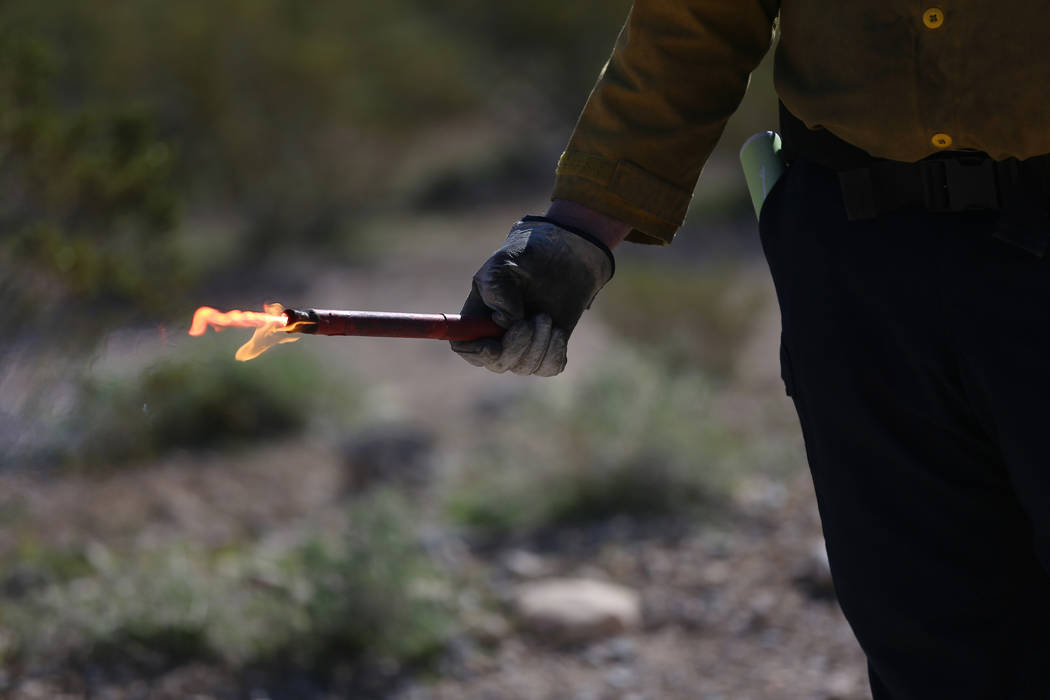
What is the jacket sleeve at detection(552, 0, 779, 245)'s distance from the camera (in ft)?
4.79

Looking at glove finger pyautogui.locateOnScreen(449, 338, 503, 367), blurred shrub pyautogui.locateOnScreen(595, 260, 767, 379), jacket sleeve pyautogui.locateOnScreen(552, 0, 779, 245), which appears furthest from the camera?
blurred shrub pyautogui.locateOnScreen(595, 260, 767, 379)

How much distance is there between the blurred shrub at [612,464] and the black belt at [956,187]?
2.71 meters

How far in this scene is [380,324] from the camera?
1284mm

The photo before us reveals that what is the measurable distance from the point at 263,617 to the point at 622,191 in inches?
74.2

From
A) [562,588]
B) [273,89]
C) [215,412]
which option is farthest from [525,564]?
[273,89]

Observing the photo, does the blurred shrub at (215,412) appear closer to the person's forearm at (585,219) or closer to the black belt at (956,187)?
the person's forearm at (585,219)

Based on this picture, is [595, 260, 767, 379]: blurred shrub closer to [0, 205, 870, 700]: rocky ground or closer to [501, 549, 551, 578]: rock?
[0, 205, 870, 700]: rocky ground

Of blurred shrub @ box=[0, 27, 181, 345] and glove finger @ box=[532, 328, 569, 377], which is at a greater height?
blurred shrub @ box=[0, 27, 181, 345]

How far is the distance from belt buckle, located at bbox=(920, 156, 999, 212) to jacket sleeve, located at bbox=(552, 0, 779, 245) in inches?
13.7

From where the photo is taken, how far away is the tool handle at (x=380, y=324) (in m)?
1.26

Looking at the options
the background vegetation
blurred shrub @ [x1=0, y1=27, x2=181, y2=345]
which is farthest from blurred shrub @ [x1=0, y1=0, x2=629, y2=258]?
blurred shrub @ [x1=0, y1=27, x2=181, y2=345]

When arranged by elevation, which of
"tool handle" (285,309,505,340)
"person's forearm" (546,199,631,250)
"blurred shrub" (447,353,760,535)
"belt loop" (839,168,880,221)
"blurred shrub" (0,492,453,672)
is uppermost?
"blurred shrub" (447,353,760,535)

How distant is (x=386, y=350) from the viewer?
793 centimetres

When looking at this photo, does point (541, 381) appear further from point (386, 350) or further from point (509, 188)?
point (509, 188)
